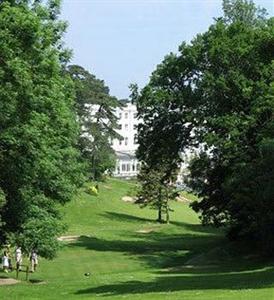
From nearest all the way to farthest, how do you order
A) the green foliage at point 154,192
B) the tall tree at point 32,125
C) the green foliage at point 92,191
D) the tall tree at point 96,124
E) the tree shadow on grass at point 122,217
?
1. the tall tree at point 32,125
2. the green foliage at point 154,192
3. the tree shadow on grass at point 122,217
4. the green foliage at point 92,191
5. the tall tree at point 96,124

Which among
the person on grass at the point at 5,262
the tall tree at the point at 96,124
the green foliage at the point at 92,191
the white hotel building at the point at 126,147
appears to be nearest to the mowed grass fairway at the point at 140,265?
the person on grass at the point at 5,262

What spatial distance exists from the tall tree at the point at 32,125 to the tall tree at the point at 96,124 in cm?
5811

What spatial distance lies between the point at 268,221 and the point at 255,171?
267 cm

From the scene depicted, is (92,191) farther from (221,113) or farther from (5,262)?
(5,262)

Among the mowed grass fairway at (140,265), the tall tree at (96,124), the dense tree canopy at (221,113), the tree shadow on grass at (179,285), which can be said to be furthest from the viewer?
the tall tree at (96,124)

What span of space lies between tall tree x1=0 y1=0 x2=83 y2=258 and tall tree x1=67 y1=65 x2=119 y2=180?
58.1m

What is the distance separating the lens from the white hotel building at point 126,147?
6348 inches

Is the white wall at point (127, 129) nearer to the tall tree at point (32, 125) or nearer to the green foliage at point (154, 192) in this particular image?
the green foliage at point (154, 192)

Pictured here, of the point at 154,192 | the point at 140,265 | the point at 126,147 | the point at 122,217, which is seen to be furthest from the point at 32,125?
the point at 126,147

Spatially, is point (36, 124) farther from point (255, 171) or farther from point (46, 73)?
point (255, 171)

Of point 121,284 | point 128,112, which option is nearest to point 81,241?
point 121,284

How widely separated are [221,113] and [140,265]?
11132 mm

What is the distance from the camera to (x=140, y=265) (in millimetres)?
37250

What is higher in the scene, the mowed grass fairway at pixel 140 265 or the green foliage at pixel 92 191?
the green foliage at pixel 92 191
